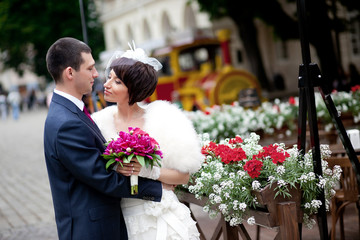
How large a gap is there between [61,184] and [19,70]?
4448 centimetres

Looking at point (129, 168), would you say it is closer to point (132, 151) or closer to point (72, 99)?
point (132, 151)

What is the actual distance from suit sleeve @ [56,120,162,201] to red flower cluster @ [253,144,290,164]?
110 cm

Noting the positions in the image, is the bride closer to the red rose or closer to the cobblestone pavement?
the red rose

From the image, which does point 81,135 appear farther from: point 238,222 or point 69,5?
point 69,5

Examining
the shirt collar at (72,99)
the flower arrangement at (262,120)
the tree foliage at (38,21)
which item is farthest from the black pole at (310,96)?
the tree foliage at (38,21)

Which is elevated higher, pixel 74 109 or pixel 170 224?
pixel 74 109

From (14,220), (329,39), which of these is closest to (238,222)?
(14,220)

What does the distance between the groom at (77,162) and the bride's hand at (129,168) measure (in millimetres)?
37

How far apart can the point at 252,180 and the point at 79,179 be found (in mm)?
1196

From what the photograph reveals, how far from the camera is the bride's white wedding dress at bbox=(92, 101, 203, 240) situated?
2.84m

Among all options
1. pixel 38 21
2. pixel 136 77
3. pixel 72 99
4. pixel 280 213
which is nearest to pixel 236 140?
pixel 280 213

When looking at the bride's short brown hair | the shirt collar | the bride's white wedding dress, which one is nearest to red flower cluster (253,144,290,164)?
the bride's white wedding dress

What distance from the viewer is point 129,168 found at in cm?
260

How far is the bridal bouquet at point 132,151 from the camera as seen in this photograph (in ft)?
8.32
